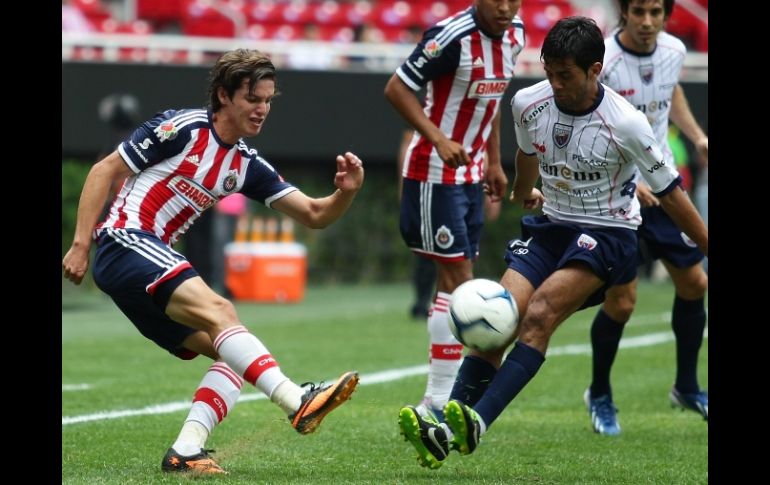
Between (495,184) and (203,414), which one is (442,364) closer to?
(495,184)

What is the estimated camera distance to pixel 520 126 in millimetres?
6129

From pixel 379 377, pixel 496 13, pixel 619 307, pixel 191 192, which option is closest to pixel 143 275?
pixel 191 192

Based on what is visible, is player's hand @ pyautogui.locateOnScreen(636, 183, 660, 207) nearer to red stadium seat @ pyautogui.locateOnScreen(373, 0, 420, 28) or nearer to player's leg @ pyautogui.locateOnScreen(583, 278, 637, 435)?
player's leg @ pyautogui.locateOnScreen(583, 278, 637, 435)

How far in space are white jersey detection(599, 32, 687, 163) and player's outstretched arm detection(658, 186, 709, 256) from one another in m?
1.35

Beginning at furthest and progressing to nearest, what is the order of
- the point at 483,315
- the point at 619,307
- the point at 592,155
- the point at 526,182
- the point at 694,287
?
the point at 694,287 < the point at 619,307 < the point at 526,182 < the point at 592,155 < the point at 483,315

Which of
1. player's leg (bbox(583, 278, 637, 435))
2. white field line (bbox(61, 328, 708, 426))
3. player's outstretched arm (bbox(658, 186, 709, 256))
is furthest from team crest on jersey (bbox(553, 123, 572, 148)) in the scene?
white field line (bbox(61, 328, 708, 426))

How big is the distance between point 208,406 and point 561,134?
196 cm

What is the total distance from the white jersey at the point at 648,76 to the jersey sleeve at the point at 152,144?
2608mm

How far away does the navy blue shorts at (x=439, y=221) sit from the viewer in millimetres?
7371

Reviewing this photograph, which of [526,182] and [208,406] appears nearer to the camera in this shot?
[208,406]

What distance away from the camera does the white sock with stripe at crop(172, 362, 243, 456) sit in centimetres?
573

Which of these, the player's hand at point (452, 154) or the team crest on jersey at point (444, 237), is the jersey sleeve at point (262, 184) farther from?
the team crest on jersey at point (444, 237)

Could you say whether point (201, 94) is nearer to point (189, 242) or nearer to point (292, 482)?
point (189, 242)

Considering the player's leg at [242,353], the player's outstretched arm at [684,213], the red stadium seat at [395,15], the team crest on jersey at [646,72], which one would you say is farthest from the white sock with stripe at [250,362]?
the red stadium seat at [395,15]
